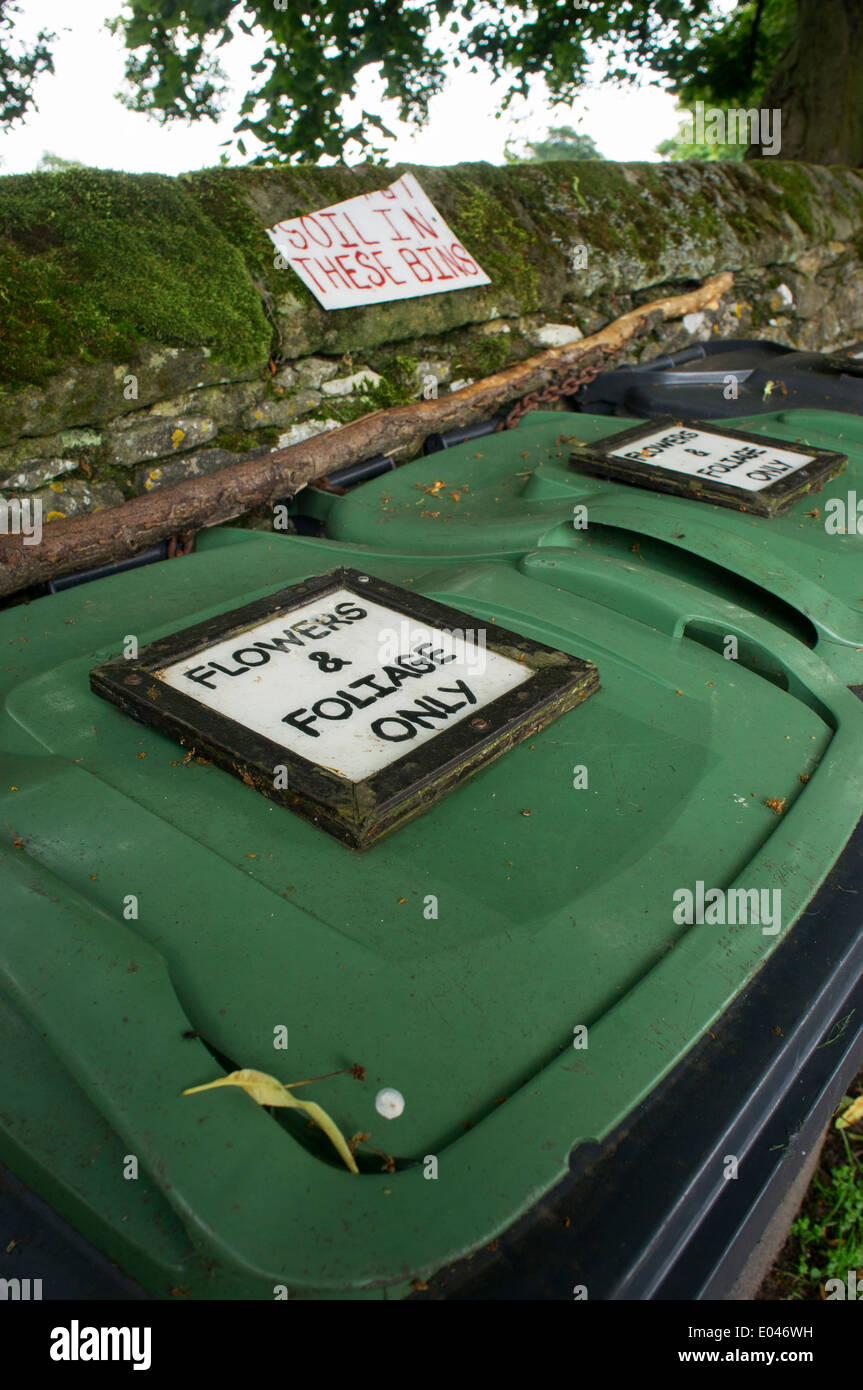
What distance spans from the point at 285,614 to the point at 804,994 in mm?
1149

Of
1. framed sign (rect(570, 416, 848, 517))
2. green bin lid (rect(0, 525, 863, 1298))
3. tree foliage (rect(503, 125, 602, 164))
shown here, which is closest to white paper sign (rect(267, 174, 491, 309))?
framed sign (rect(570, 416, 848, 517))

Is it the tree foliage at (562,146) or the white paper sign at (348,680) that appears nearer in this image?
the white paper sign at (348,680)

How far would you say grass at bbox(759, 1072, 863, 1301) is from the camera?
6.53 feet

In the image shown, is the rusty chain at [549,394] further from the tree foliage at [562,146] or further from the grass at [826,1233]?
the tree foliage at [562,146]

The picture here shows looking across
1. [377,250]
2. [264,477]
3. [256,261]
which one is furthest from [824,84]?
[264,477]

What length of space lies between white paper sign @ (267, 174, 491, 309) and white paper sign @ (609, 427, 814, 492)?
3.27ft

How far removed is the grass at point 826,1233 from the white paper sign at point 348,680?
1458 millimetres

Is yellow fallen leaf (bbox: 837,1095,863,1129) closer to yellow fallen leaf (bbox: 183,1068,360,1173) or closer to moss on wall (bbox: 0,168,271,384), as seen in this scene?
yellow fallen leaf (bbox: 183,1068,360,1173)

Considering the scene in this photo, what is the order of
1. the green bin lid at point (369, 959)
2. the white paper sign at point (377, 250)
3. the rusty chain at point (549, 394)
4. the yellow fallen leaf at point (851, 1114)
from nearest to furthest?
the green bin lid at point (369, 959) < the yellow fallen leaf at point (851, 1114) < the white paper sign at point (377, 250) < the rusty chain at point (549, 394)

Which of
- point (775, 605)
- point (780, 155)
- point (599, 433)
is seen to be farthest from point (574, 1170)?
point (780, 155)

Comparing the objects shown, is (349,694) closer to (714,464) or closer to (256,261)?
(714,464)

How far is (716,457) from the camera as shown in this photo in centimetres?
273

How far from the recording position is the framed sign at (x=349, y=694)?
1435 mm

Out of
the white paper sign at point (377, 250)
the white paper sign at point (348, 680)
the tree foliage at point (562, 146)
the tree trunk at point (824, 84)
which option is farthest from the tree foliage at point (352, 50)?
the tree foliage at point (562, 146)
